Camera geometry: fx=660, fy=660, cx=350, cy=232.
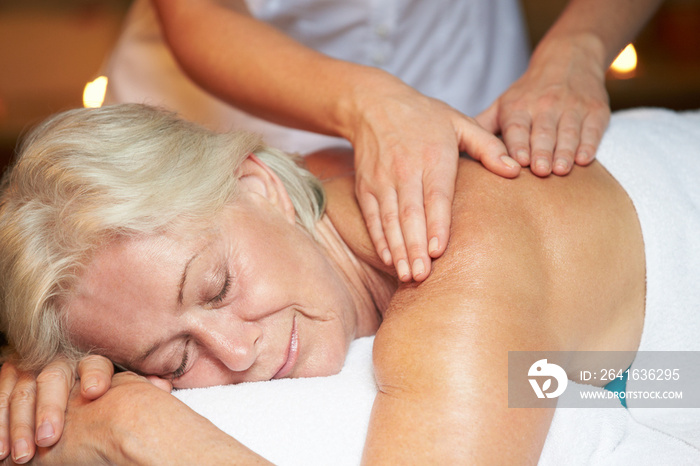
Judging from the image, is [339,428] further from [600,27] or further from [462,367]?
[600,27]

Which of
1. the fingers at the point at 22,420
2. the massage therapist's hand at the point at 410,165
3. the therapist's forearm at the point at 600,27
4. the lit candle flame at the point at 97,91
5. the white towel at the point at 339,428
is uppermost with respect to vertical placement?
the therapist's forearm at the point at 600,27

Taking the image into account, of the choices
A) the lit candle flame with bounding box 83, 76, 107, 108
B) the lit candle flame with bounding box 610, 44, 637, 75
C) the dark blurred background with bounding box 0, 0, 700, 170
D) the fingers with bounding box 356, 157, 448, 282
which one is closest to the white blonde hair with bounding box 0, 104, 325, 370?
the fingers with bounding box 356, 157, 448, 282

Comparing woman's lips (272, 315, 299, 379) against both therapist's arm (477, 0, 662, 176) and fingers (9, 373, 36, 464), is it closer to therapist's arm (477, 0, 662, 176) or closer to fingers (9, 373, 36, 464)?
fingers (9, 373, 36, 464)

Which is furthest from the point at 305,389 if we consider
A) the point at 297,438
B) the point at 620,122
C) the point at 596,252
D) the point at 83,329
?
the point at 620,122

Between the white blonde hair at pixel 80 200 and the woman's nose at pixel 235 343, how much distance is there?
201 mm

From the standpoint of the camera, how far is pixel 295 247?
4.39 ft

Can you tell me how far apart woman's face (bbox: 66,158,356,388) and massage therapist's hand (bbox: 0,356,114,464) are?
7 cm

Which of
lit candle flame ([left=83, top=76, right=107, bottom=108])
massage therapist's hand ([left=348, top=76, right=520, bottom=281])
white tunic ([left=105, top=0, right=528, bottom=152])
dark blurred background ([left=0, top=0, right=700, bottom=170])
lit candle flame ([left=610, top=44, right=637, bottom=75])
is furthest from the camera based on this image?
dark blurred background ([left=0, top=0, right=700, bottom=170])

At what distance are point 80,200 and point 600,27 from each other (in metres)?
1.27

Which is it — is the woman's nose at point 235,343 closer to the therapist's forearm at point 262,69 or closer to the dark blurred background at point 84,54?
the therapist's forearm at point 262,69

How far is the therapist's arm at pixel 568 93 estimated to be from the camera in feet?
4.36

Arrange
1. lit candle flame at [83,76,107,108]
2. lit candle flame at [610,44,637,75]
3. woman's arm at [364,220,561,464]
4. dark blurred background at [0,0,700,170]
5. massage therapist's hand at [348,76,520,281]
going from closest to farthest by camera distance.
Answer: woman's arm at [364,220,561,464] < massage therapist's hand at [348,76,520,281] < lit candle flame at [83,76,107,108] < lit candle flame at [610,44,637,75] < dark blurred background at [0,0,700,170]

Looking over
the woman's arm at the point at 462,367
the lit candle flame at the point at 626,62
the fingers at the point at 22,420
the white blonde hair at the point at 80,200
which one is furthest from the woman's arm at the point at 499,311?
the lit candle flame at the point at 626,62

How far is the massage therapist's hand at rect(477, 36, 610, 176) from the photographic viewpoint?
1.31m
